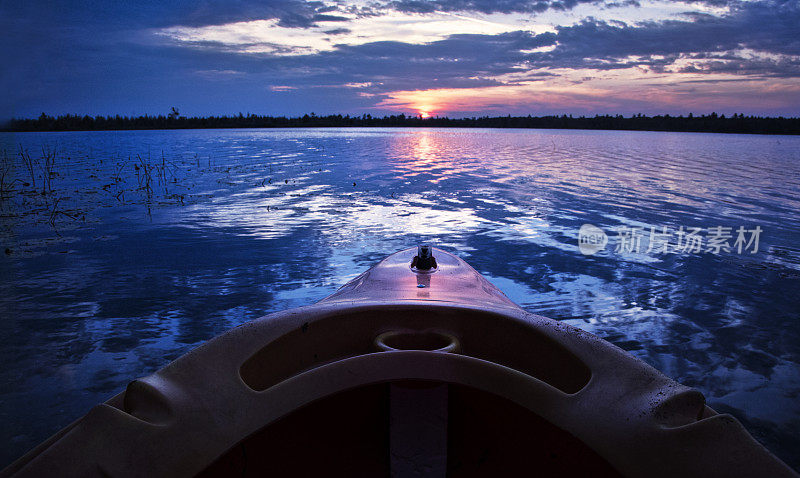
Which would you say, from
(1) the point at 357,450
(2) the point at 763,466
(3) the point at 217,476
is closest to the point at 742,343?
(2) the point at 763,466

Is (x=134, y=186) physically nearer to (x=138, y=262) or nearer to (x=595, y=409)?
(x=138, y=262)

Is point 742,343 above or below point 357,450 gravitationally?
below

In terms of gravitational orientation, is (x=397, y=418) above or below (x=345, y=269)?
above

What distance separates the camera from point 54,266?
6.45 meters

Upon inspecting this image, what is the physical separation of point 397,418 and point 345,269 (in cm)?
505

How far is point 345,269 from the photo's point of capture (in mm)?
6738

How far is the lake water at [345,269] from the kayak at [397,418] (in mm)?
2072

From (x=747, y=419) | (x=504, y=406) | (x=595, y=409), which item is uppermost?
(x=595, y=409)

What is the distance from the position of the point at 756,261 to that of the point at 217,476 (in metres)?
8.34

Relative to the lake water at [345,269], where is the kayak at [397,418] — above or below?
above

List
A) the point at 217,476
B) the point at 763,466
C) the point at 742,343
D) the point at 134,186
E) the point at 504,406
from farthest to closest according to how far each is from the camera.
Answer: the point at 134,186
the point at 742,343
the point at 504,406
the point at 217,476
the point at 763,466

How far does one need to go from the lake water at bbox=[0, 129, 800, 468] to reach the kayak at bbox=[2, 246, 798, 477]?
2.07 metres

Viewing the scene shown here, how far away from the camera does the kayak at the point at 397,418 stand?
4.65ft

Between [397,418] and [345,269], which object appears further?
[345,269]
